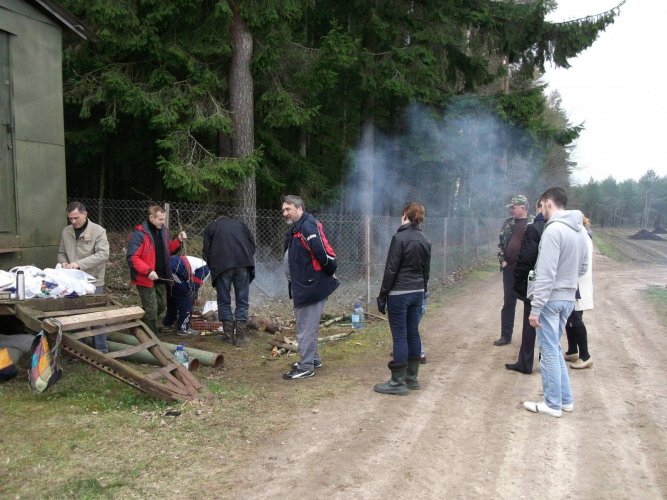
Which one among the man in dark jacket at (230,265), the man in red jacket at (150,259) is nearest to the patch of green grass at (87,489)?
the man in red jacket at (150,259)

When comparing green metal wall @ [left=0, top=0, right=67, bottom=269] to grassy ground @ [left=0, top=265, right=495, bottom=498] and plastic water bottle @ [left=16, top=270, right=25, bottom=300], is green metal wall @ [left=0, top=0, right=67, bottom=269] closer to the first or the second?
plastic water bottle @ [left=16, top=270, right=25, bottom=300]

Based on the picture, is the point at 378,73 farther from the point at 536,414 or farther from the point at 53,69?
the point at 536,414

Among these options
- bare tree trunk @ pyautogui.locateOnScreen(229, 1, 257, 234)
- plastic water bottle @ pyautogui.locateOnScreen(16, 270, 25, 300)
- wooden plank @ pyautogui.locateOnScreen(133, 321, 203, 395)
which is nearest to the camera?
wooden plank @ pyautogui.locateOnScreen(133, 321, 203, 395)

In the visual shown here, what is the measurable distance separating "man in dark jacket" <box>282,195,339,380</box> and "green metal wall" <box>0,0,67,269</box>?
3.41m

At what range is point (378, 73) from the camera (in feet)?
43.4

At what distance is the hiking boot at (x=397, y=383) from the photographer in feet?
16.5

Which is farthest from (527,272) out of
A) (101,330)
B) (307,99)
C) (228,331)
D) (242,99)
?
(307,99)

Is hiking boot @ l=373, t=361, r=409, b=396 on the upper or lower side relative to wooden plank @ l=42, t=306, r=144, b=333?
lower

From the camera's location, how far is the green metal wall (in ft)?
20.9

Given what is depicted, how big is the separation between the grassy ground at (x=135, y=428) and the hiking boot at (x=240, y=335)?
35.4 inches

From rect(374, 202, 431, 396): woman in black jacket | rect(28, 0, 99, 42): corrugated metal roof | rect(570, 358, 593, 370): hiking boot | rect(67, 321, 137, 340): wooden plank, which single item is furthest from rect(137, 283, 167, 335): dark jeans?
rect(570, 358, 593, 370): hiking boot

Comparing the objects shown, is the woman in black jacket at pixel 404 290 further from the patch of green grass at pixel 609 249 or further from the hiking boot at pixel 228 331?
the patch of green grass at pixel 609 249

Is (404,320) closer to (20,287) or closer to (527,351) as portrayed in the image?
(527,351)

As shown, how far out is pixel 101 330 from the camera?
191 inches
